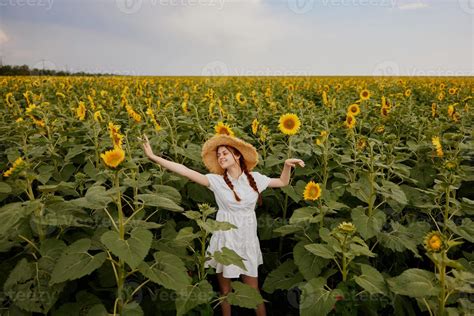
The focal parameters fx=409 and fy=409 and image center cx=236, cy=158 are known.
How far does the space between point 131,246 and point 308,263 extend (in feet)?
4.14

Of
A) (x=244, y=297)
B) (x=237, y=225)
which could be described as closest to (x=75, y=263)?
(x=244, y=297)

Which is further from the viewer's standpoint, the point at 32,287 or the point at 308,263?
the point at 308,263

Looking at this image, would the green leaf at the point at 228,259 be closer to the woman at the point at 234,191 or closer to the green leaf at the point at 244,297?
the green leaf at the point at 244,297

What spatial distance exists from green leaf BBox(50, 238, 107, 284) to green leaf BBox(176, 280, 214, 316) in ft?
1.58

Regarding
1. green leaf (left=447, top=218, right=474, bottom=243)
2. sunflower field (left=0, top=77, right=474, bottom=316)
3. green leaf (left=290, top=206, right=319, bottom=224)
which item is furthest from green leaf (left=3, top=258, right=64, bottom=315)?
green leaf (left=447, top=218, right=474, bottom=243)

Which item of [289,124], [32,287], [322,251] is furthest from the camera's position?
[289,124]

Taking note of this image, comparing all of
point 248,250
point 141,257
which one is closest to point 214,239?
point 248,250

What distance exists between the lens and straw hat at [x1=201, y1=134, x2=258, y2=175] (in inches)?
124

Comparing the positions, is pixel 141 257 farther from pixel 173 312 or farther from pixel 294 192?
pixel 294 192

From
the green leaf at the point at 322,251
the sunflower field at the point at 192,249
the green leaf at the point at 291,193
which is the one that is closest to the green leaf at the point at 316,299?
the sunflower field at the point at 192,249

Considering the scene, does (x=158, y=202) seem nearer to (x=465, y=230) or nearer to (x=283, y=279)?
(x=283, y=279)

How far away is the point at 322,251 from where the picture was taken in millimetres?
2531

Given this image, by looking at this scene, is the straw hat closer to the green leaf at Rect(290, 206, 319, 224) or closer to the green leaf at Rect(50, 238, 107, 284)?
the green leaf at Rect(290, 206, 319, 224)

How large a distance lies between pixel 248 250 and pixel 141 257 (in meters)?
1.14
